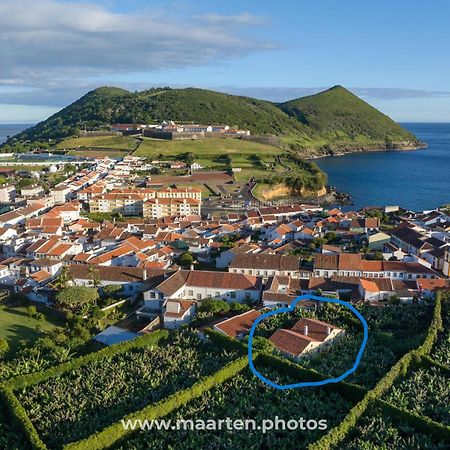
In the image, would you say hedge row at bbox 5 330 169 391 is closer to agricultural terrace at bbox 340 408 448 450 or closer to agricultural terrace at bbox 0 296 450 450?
agricultural terrace at bbox 0 296 450 450

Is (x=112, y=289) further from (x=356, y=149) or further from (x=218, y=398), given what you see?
(x=356, y=149)

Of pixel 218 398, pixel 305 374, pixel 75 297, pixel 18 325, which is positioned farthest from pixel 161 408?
pixel 18 325

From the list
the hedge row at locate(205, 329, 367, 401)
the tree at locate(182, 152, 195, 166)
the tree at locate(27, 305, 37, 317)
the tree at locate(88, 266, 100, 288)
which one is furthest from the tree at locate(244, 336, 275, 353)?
the tree at locate(182, 152, 195, 166)

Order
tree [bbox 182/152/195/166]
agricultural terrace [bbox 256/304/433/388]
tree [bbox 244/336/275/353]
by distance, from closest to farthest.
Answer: agricultural terrace [bbox 256/304/433/388] → tree [bbox 244/336/275/353] → tree [bbox 182/152/195/166]

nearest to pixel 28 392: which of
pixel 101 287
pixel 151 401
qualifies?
pixel 151 401

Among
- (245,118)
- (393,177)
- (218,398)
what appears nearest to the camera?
(218,398)

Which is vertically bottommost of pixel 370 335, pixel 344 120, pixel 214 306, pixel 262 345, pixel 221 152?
pixel 370 335
